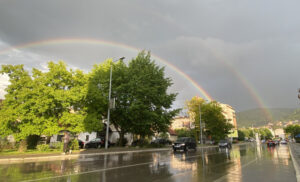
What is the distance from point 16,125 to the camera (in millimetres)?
20266

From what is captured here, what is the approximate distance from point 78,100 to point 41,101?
3.73 meters

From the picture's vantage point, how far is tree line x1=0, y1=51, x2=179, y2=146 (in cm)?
1988

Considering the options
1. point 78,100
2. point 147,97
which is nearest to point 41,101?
point 78,100

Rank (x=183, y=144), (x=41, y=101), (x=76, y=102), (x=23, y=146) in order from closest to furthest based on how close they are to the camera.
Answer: (x=41, y=101) < (x=23, y=146) < (x=76, y=102) < (x=183, y=144)

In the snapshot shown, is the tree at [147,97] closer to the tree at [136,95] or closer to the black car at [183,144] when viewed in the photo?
the tree at [136,95]

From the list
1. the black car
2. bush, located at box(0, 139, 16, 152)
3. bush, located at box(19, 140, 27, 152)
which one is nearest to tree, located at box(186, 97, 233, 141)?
the black car

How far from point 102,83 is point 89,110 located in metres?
5.28

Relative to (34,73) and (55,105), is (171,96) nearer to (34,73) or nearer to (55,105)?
(55,105)

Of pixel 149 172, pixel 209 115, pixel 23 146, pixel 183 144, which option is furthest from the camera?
pixel 209 115

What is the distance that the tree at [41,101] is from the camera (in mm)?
19656

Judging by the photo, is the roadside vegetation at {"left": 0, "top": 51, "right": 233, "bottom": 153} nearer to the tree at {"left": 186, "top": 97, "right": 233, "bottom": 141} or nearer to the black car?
the black car

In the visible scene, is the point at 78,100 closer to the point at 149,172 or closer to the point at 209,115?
the point at 149,172

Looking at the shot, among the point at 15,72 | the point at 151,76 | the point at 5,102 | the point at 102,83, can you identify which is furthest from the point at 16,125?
the point at 151,76

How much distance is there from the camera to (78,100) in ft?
71.6
